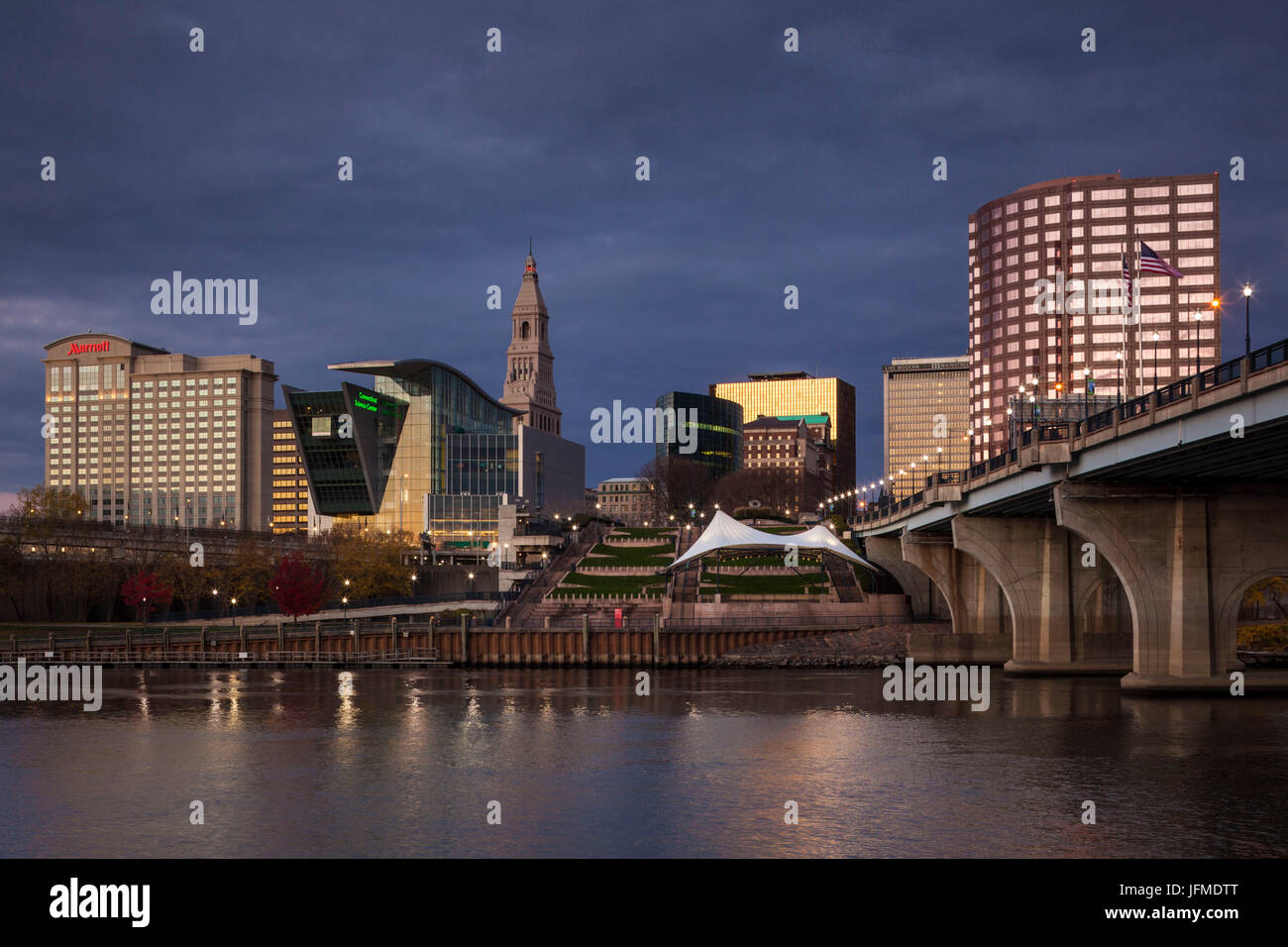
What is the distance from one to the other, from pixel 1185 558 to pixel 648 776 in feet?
87.4

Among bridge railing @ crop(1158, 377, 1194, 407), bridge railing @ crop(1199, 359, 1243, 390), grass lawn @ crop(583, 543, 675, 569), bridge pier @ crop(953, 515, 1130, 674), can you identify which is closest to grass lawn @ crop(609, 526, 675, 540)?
grass lawn @ crop(583, 543, 675, 569)

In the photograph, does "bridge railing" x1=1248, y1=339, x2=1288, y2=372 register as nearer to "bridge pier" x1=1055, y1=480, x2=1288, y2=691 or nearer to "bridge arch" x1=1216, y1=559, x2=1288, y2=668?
"bridge pier" x1=1055, y1=480, x2=1288, y2=691

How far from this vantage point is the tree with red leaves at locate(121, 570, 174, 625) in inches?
4011

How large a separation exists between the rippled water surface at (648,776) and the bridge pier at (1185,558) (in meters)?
1.99

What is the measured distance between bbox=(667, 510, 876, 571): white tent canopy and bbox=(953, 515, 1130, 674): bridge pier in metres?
26.7

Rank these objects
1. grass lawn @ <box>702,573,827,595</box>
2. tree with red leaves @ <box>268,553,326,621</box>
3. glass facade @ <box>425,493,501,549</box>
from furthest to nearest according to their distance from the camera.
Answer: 1. glass facade @ <box>425,493,501,549</box>
2. tree with red leaves @ <box>268,553,326,621</box>
3. grass lawn @ <box>702,573,827,595</box>

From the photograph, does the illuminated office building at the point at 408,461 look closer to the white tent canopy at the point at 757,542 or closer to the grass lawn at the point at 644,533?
the grass lawn at the point at 644,533

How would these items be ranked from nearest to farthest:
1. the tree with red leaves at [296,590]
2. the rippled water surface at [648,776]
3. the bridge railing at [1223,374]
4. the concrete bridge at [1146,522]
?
the rippled water surface at [648,776], the bridge railing at [1223,374], the concrete bridge at [1146,522], the tree with red leaves at [296,590]

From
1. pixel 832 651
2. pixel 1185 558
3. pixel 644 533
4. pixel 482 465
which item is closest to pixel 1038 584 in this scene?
pixel 1185 558

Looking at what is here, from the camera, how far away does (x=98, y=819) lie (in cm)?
3216

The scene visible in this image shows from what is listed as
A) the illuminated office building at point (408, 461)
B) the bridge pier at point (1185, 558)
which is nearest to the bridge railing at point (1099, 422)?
the bridge pier at point (1185, 558)

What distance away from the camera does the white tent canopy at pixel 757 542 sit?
9856 cm
